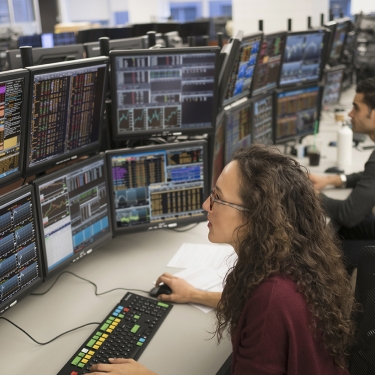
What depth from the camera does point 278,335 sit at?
3.78 feet

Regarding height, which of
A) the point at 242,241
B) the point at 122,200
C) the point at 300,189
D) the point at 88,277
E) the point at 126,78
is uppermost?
the point at 126,78

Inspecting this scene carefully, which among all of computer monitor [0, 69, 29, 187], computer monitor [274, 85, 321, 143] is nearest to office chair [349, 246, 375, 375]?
computer monitor [0, 69, 29, 187]

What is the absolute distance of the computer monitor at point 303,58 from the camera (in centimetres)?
313

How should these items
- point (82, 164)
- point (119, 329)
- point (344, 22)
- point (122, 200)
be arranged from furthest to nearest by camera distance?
point (344, 22) < point (122, 200) < point (82, 164) < point (119, 329)

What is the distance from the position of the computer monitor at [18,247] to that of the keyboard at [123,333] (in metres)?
0.28

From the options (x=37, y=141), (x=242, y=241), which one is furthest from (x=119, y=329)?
(x=37, y=141)

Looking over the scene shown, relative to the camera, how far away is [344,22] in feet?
14.6

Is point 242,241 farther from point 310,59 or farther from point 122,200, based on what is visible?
point 310,59

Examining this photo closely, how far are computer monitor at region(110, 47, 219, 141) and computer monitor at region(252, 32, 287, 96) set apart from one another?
2.69 ft

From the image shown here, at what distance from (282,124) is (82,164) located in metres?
1.72

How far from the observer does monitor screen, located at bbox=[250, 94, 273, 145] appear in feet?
9.53

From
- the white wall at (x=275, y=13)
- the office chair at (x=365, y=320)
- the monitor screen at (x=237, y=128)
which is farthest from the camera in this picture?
the white wall at (x=275, y=13)

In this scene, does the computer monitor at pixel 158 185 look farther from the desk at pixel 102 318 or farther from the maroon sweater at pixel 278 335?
the maroon sweater at pixel 278 335

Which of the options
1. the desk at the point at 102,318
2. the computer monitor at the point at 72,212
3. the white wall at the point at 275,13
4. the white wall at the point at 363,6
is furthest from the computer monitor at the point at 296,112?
the white wall at the point at 363,6
